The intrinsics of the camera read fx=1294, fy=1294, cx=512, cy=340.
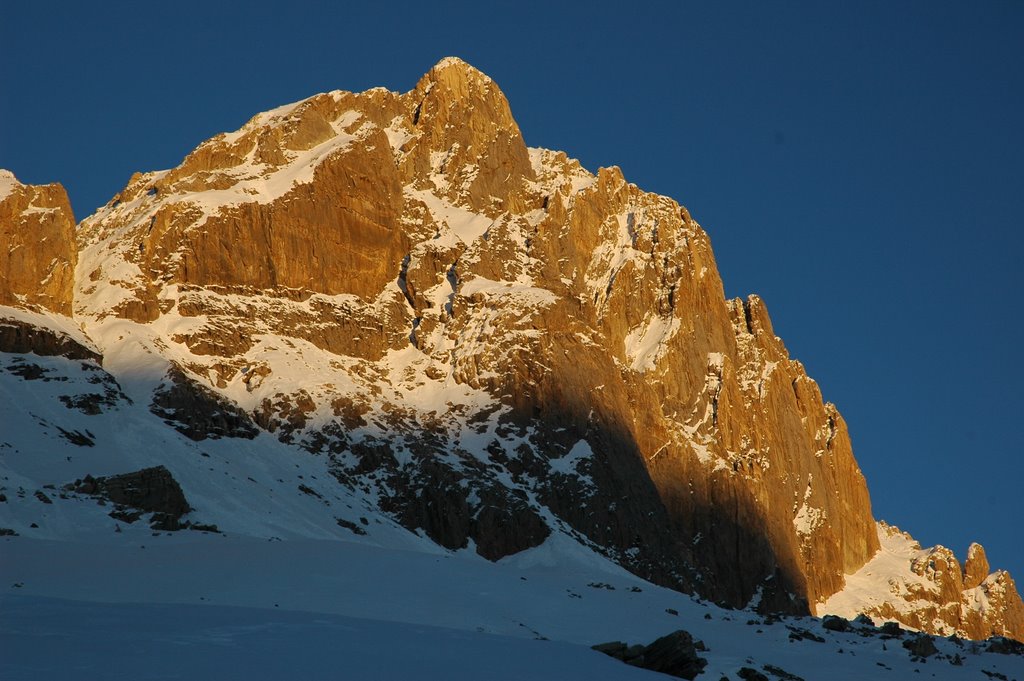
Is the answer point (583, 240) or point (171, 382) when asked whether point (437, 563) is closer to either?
point (171, 382)

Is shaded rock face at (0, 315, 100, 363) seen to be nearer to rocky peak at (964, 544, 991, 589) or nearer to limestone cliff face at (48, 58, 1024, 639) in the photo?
limestone cliff face at (48, 58, 1024, 639)

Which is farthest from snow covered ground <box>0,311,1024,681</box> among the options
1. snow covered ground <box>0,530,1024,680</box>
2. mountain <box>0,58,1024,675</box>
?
mountain <box>0,58,1024,675</box>

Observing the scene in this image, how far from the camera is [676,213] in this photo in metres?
174

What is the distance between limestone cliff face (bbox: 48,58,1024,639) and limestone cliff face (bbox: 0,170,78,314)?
17.1 ft

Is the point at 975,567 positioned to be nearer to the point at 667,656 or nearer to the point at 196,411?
the point at 196,411

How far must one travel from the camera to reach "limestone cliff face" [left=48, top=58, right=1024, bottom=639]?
4786 inches

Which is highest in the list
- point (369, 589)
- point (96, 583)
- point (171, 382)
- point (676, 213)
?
point (676, 213)

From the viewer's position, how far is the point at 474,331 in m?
137

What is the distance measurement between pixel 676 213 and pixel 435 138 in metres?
34.3

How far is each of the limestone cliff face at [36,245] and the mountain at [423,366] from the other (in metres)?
0.30

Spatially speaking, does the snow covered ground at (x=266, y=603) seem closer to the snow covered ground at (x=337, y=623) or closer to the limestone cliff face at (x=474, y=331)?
the snow covered ground at (x=337, y=623)

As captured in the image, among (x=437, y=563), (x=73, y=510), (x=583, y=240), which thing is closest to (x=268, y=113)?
(x=583, y=240)

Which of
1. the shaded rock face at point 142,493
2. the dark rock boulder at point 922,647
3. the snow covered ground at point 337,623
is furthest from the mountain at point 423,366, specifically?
the dark rock boulder at point 922,647

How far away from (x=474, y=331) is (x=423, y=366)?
6663mm
